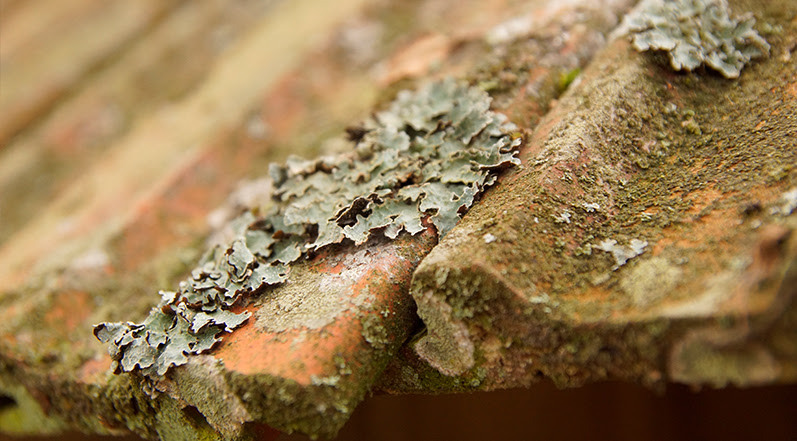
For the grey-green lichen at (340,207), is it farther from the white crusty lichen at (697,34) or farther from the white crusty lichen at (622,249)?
the white crusty lichen at (697,34)

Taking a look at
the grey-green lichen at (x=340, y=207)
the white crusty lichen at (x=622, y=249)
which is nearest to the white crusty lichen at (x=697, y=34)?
the grey-green lichen at (x=340, y=207)

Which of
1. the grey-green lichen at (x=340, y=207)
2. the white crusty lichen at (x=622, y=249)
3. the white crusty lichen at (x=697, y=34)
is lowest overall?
the white crusty lichen at (x=622, y=249)

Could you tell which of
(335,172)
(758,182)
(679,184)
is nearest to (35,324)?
(335,172)

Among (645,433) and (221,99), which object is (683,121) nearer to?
(221,99)

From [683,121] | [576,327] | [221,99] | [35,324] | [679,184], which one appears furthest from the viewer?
[221,99]

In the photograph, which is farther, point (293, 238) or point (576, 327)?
point (293, 238)

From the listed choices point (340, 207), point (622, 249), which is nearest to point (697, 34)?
point (622, 249)
